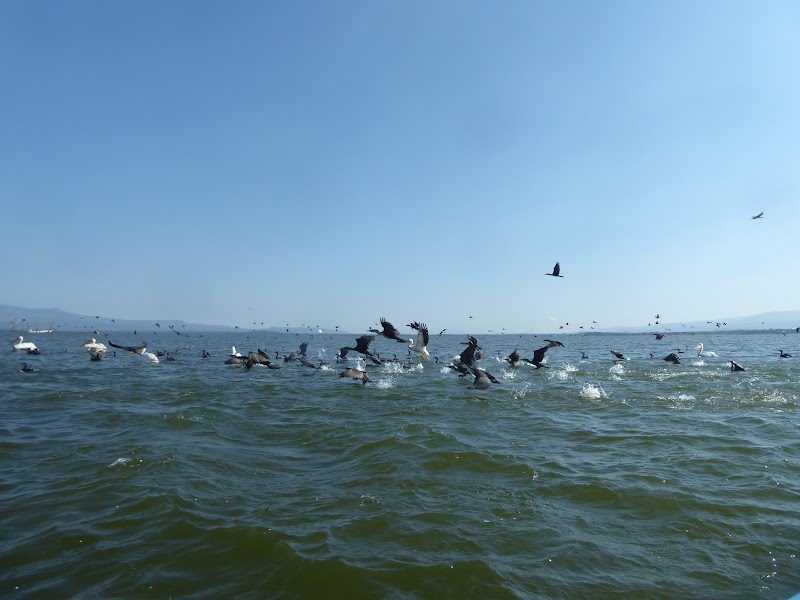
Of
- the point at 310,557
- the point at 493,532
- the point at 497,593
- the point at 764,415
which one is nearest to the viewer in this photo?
the point at 497,593

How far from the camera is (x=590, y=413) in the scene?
14.0 metres

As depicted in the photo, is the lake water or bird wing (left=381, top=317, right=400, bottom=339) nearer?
the lake water

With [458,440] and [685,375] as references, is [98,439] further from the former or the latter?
[685,375]

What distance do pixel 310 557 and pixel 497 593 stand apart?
2.15 m

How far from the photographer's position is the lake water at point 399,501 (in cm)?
496

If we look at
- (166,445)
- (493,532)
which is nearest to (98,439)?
(166,445)

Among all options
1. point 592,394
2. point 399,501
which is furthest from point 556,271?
point 399,501

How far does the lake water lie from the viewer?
496 centimetres

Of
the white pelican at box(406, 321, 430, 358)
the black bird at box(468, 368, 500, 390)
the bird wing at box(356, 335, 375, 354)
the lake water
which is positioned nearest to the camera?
the lake water

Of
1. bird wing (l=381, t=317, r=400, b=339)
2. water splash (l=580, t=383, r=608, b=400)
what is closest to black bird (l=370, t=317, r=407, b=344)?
bird wing (l=381, t=317, r=400, b=339)

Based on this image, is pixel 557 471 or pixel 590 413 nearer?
pixel 557 471

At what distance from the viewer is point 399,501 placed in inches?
276

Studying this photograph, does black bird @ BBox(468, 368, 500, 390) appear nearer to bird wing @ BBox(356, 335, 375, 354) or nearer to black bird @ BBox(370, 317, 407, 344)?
black bird @ BBox(370, 317, 407, 344)

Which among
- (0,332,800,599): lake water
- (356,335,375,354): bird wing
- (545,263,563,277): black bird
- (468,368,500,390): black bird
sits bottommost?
(0,332,800,599): lake water
